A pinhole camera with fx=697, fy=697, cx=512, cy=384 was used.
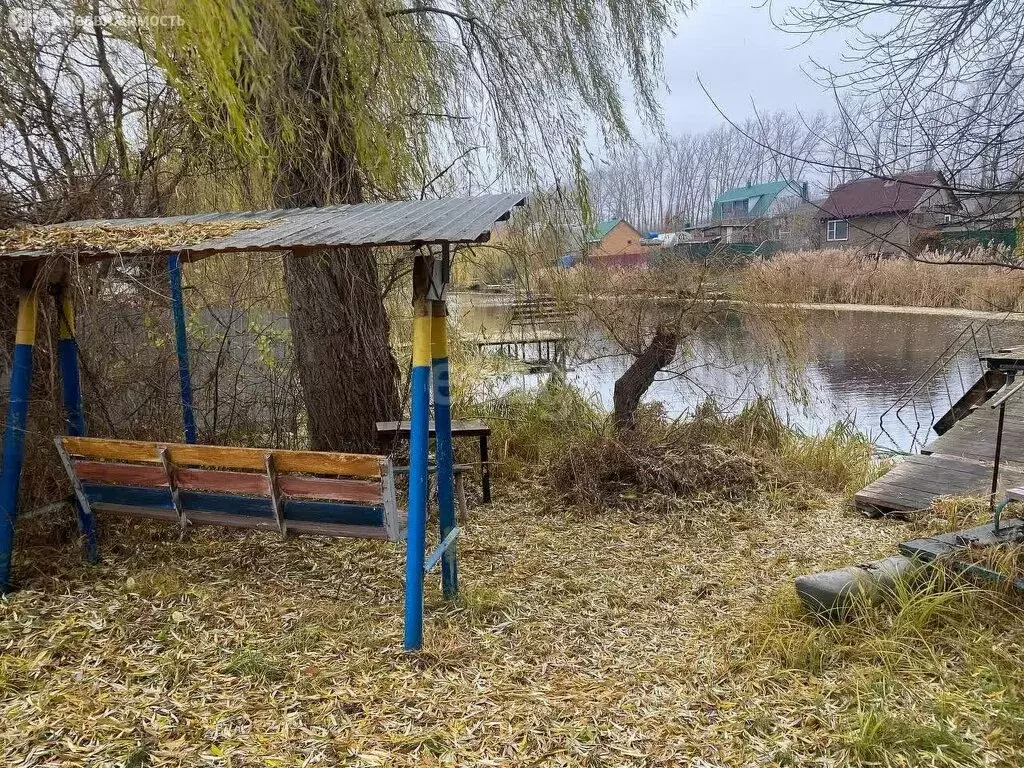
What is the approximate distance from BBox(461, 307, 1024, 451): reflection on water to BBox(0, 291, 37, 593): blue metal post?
5.86 m

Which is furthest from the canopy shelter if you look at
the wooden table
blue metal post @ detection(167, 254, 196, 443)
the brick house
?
the brick house

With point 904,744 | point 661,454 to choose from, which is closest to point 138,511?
point 904,744

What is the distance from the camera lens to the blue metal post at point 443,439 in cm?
347

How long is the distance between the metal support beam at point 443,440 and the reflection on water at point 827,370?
15.2 ft

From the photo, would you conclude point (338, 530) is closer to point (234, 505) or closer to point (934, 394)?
point (234, 505)

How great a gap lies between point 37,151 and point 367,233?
3601mm

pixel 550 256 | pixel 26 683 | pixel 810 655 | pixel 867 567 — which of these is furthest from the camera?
pixel 550 256

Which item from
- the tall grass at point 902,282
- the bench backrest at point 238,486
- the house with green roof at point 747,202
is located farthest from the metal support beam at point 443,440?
the house with green roof at point 747,202

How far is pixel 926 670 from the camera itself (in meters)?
3.15

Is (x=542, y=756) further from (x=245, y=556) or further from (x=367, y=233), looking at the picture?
(x=245, y=556)

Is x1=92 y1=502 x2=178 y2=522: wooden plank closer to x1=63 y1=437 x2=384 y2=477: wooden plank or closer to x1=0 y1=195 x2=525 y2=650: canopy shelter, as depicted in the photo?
x1=0 y1=195 x2=525 y2=650: canopy shelter

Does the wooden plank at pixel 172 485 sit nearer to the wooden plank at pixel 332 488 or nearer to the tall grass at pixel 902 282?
the wooden plank at pixel 332 488

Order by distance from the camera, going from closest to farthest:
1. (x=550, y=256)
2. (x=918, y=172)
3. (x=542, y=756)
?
(x=542, y=756)
(x=918, y=172)
(x=550, y=256)

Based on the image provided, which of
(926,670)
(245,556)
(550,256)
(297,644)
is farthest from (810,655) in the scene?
(550,256)
